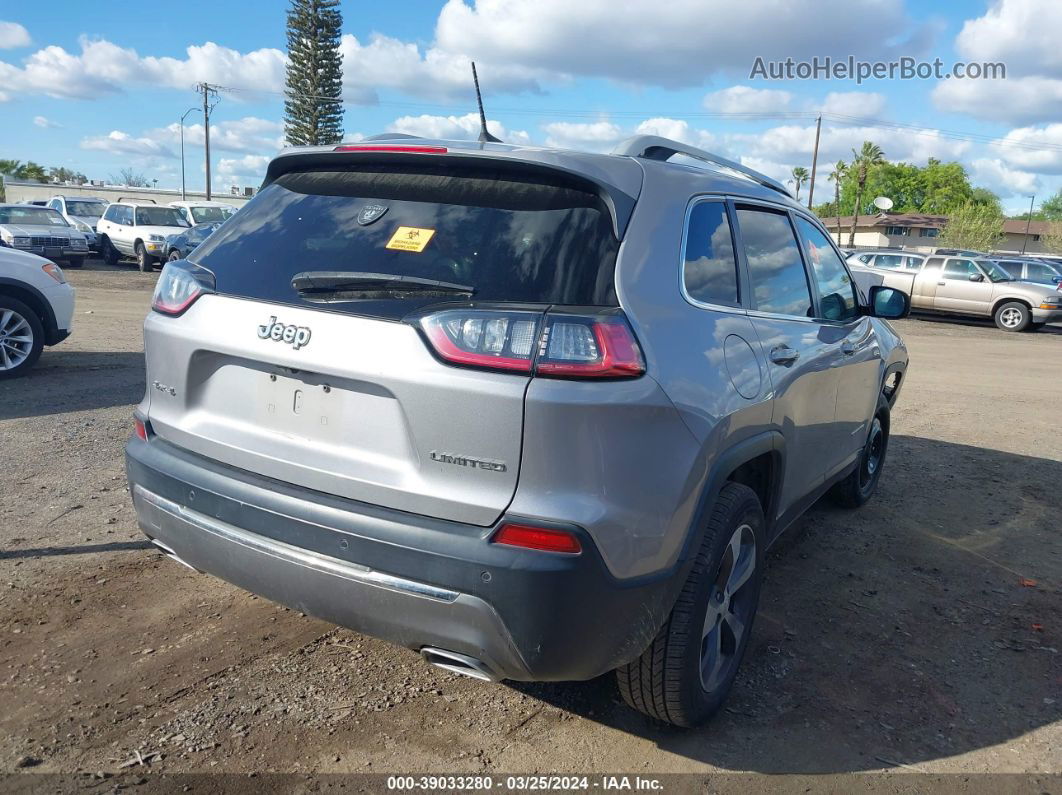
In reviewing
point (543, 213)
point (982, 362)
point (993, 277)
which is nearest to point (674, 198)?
point (543, 213)

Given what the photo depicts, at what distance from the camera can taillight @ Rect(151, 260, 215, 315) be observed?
3.00 m

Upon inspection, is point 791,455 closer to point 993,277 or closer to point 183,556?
point 183,556

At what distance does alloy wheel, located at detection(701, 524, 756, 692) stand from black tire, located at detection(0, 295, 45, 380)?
7574mm

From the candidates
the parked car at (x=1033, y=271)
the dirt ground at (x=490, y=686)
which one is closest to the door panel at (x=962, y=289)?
the parked car at (x=1033, y=271)

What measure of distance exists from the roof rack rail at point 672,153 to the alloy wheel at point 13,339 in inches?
278

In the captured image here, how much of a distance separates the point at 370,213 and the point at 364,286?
34 centimetres

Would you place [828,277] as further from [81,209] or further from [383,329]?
[81,209]

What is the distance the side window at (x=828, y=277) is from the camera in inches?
171

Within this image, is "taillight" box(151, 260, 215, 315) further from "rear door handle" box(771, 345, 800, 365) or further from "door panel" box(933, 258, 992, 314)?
"door panel" box(933, 258, 992, 314)

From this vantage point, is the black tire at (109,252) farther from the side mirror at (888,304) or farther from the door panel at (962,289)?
the side mirror at (888,304)

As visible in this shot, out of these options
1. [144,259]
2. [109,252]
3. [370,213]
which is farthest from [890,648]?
[109,252]

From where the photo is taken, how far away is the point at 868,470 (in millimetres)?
5906

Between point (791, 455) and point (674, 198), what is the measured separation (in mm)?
1321

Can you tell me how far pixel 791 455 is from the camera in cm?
375
